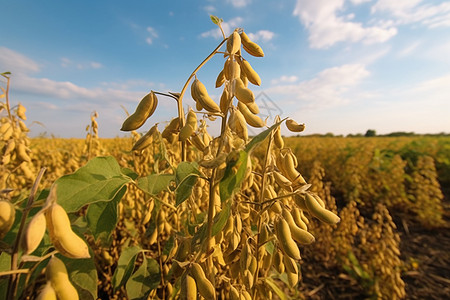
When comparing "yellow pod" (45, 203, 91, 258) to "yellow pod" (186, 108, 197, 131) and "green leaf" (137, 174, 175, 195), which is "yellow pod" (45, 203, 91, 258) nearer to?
"green leaf" (137, 174, 175, 195)

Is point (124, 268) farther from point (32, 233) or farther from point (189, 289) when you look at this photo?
point (32, 233)

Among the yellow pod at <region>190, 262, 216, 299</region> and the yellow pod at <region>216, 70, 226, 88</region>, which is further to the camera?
the yellow pod at <region>216, 70, 226, 88</region>

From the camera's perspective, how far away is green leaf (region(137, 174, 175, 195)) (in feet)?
2.21

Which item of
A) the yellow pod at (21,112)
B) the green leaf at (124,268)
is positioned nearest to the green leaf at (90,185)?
the green leaf at (124,268)

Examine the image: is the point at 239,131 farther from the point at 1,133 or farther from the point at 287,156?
the point at 1,133

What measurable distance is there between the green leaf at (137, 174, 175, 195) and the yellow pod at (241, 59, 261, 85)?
1.23 ft

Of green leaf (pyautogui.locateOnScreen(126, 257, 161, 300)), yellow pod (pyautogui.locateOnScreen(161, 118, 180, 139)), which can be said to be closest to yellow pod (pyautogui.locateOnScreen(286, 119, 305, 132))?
yellow pod (pyautogui.locateOnScreen(161, 118, 180, 139))

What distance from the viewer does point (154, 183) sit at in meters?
0.70

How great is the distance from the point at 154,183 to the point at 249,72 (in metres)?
0.42

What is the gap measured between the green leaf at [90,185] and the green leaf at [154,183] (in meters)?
0.07

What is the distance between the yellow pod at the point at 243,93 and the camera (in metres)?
0.63

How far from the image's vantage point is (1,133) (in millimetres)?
1422

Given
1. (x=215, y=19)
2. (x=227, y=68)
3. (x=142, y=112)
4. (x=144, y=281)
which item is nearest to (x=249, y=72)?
(x=227, y=68)

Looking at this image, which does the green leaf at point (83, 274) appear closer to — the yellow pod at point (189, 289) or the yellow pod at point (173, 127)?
the yellow pod at point (189, 289)
